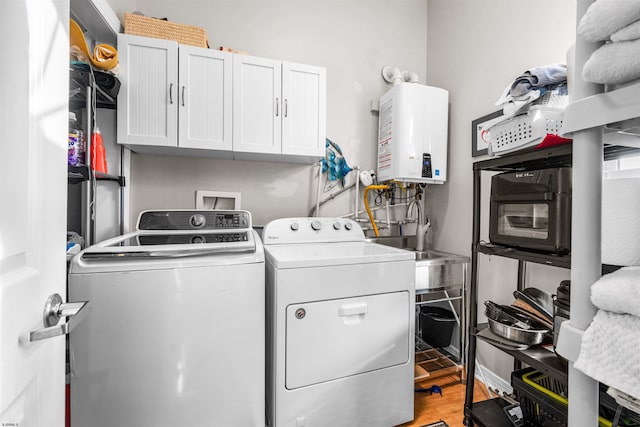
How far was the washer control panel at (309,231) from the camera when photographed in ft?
6.29

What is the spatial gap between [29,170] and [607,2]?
1.01 m

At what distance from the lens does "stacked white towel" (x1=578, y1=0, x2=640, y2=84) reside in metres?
0.41

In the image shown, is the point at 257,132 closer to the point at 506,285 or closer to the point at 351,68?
the point at 351,68

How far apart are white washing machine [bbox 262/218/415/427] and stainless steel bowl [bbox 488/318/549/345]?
0.43 m

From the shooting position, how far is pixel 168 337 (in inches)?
47.0

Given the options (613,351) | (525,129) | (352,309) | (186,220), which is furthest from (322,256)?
(613,351)

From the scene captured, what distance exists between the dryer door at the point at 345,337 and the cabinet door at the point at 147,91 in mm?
1339

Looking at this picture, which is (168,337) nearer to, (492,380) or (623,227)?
(623,227)

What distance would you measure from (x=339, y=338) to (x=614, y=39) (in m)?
1.40

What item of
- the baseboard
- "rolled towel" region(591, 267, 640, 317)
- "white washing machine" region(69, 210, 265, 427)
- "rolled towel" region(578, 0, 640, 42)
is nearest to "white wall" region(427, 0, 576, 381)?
the baseboard

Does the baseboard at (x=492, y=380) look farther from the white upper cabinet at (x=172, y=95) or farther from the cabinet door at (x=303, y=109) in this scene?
the white upper cabinet at (x=172, y=95)

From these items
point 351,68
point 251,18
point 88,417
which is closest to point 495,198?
point 351,68

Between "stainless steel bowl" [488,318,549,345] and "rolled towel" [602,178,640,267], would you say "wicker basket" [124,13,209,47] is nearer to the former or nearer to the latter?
"rolled towel" [602,178,640,267]

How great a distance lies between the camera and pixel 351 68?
2.59 m
